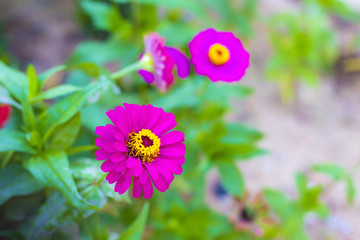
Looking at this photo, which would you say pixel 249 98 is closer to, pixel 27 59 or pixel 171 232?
pixel 171 232

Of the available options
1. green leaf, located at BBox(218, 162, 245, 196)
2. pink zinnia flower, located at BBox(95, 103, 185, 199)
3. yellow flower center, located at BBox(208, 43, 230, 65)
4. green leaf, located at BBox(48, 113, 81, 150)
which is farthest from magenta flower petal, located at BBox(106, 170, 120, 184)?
green leaf, located at BBox(218, 162, 245, 196)

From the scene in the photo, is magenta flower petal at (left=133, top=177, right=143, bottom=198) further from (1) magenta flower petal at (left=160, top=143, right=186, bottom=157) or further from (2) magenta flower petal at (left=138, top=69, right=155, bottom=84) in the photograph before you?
(2) magenta flower petal at (left=138, top=69, right=155, bottom=84)

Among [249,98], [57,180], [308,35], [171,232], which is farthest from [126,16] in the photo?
[57,180]

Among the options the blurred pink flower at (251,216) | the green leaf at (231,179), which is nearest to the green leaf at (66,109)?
the green leaf at (231,179)

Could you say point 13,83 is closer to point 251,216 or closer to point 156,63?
point 156,63

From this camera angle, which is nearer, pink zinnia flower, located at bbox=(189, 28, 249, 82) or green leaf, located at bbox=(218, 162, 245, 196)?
pink zinnia flower, located at bbox=(189, 28, 249, 82)
